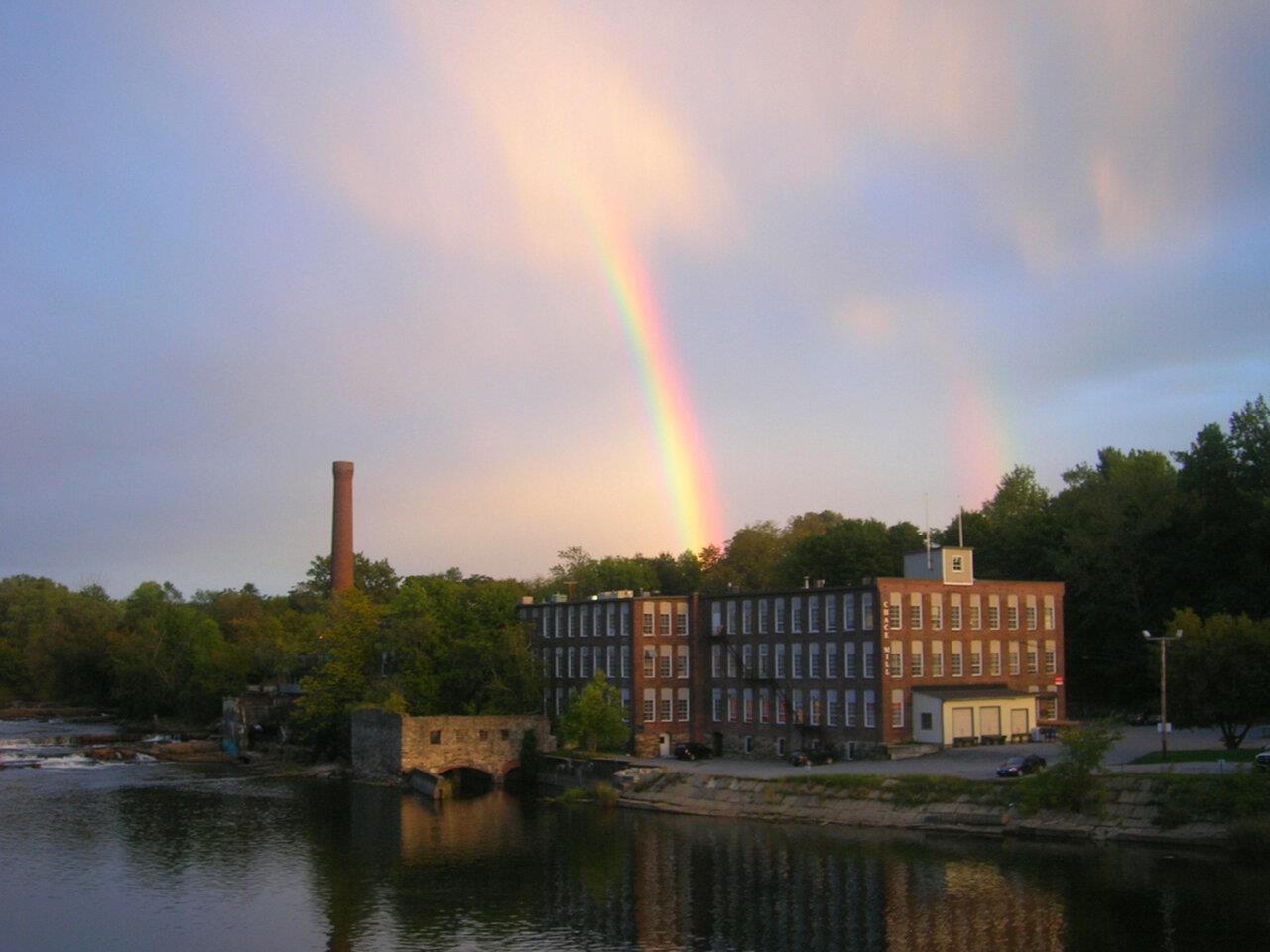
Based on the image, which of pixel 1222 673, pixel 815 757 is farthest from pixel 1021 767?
pixel 815 757

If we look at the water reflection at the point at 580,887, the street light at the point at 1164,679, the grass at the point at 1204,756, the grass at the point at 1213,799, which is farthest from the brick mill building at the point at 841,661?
the grass at the point at 1213,799

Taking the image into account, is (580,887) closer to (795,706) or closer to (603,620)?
(795,706)

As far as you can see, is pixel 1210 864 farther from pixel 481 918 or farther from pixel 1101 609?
pixel 1101 609

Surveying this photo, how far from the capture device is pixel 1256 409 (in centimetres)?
9506

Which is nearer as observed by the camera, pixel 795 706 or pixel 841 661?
pixel 841 661

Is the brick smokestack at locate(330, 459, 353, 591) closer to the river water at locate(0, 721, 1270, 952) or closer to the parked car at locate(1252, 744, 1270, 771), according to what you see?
the river water at locate(0, 721, 1270, 952)

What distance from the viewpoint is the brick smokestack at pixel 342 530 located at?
428 ft

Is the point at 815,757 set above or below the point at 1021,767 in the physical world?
below

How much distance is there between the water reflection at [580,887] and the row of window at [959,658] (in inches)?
682

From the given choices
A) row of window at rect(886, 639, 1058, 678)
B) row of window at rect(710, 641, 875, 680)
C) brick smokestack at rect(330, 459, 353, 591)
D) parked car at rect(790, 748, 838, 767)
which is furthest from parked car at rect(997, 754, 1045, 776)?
brick smokestack at rect(330, 459, 353, 591)

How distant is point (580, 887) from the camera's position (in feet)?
170

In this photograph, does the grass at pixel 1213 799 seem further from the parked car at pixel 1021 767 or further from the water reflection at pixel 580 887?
the parked car at pixel 1021 767

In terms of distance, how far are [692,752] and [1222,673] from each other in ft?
114

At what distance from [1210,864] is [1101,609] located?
50460 millimetres
